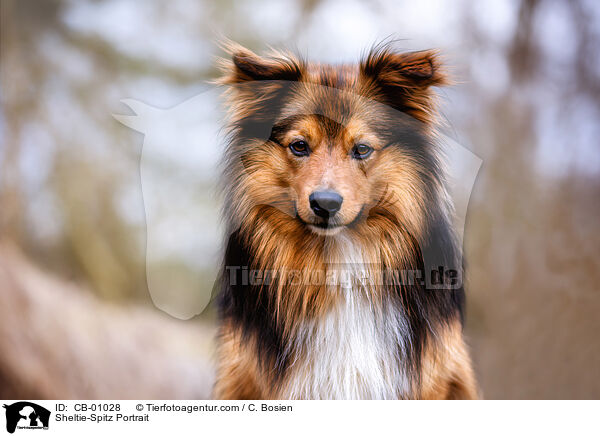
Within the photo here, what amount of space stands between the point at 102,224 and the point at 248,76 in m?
0.76

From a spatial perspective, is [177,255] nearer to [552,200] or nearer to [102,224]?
[102,224]

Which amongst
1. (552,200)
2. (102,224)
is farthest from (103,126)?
(552,200)

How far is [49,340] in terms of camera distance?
179 centimetres

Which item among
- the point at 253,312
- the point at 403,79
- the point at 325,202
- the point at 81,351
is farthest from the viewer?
the point at 81,351

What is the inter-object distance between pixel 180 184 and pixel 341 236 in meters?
0.63

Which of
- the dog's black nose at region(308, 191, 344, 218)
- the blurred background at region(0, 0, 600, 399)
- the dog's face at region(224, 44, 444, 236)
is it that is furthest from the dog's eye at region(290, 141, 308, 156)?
the blurred background at region(0, 0, 600, 399)

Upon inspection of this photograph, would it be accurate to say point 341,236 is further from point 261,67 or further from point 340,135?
point 261,67

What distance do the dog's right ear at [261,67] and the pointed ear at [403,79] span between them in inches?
8.8

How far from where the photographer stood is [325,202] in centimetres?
143
